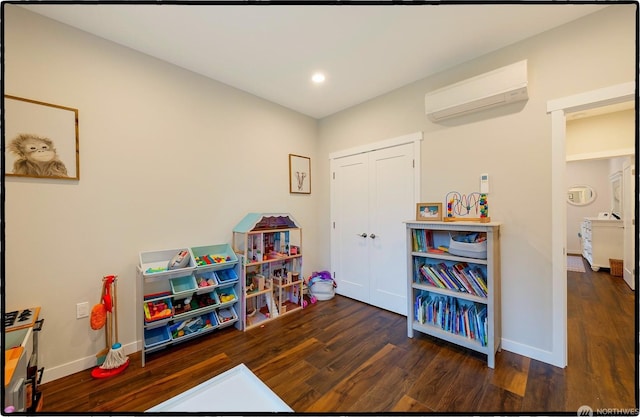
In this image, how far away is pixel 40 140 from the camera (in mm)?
1711

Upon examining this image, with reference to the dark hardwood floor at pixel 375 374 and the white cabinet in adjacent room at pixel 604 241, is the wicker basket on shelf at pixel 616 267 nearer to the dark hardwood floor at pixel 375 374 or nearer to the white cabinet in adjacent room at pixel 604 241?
the white cabinet in adjacent room at pixel 604 241

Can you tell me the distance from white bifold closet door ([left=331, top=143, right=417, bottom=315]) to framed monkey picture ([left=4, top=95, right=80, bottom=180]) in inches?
107

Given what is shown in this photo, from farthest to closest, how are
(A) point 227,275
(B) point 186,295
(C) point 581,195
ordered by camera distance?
(C) point 581,195, (A) point 227,275, (B) point 186,295

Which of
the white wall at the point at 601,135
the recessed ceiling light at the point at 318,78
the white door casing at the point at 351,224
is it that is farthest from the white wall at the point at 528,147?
the white wall at the point at 601,135

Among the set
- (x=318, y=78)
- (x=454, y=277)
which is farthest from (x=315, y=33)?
(x=454, y=277)

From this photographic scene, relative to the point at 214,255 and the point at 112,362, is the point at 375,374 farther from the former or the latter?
the point at 112,362

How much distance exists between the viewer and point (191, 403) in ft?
4.06

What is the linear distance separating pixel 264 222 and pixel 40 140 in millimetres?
1868

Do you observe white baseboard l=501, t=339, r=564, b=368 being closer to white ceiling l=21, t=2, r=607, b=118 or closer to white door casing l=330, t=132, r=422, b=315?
white door casing l=330, t=132, r=422, b=315

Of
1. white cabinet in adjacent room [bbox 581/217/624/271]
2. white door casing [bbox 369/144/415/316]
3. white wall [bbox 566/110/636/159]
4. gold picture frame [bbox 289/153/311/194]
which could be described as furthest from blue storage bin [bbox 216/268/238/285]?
white cabinet in adjacent room [bbox 581/217/624/271]

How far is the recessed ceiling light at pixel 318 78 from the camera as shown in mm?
2492

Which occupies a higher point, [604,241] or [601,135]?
[601,135]

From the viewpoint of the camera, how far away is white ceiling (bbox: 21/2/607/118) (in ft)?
5.56

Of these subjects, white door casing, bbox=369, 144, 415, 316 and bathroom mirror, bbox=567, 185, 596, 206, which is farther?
bathroom mirror, bbox=567, 185, 596, 206
